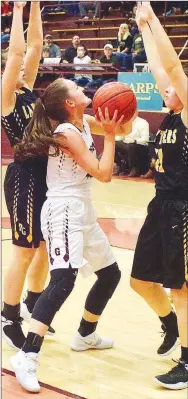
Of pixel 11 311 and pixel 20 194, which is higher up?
pixel 20 194

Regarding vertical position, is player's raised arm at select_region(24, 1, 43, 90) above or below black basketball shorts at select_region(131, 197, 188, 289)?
above

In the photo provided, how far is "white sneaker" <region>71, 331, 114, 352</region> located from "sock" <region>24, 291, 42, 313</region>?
0.42 m

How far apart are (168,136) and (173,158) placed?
0.11m

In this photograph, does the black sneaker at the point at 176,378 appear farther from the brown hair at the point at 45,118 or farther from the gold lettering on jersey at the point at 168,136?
the brown hair at the point at 45,118

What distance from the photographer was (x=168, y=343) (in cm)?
405

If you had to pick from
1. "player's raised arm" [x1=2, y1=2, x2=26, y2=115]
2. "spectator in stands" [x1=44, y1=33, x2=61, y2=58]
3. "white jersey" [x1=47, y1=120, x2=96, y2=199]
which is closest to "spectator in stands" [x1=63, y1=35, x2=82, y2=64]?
"spectator in stands" [x1=44, y1=33, x2=61, y2=58]

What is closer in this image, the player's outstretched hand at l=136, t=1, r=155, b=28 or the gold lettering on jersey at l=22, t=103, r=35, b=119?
the player's outstretched hand at l=136, t=1, r=155, b=28

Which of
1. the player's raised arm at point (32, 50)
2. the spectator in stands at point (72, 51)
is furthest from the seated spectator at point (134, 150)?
the player's raised arm at point (32, 50)

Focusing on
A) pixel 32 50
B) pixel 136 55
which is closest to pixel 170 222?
pixel 32 50

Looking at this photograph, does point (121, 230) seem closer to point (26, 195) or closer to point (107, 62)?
point (26, 195)

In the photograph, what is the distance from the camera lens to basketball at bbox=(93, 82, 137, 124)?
11.9 ft

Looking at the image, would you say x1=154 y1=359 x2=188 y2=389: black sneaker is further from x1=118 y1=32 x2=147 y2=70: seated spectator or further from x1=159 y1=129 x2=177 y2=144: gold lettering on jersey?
x1=118 y1=32 x2=147 y2=70: seated spectator

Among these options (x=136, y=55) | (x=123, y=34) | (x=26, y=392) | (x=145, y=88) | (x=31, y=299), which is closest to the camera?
(x=26, y=392)

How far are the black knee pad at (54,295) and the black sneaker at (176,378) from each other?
629mm
